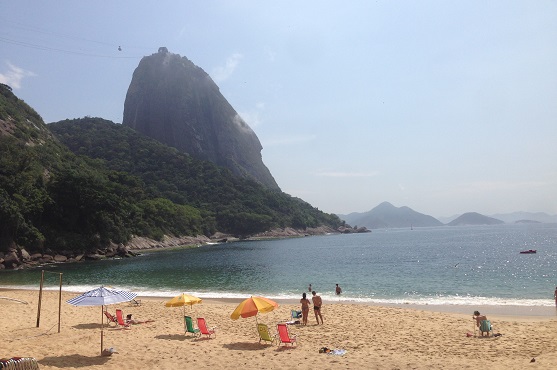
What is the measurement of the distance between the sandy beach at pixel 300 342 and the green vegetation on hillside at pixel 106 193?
150 ft

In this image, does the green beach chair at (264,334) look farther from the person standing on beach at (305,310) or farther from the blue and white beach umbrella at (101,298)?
the blue and white beach umbrella at (101,298)

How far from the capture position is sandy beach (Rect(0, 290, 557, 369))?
10516mm

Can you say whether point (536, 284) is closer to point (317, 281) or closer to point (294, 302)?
point (317, 281)

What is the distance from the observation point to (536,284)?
2934 centimetres

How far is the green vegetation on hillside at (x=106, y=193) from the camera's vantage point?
197ft

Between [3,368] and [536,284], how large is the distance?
32949 millimetres

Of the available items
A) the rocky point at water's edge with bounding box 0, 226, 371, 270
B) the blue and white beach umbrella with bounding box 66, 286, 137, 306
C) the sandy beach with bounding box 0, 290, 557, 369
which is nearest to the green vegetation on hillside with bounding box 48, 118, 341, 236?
the rocky point at water's edge with bounding box 0, 226, 371, 270

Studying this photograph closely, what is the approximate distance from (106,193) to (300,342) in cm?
6655

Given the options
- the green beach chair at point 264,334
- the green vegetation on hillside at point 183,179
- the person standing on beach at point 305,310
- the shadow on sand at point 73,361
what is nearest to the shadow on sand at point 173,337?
the green beach chair at point 264,334

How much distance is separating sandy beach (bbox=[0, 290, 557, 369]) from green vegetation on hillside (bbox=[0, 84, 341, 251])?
4568 centimetres

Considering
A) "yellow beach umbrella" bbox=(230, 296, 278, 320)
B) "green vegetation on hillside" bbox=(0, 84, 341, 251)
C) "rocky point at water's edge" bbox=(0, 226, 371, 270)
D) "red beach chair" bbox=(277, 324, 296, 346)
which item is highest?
"green vegetation on hillside" bbox=(0, 84, 341, 251)

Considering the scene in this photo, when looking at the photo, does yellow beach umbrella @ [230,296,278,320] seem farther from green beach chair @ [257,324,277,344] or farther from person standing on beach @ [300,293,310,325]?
person standing on beach @ [300,293,310,325]

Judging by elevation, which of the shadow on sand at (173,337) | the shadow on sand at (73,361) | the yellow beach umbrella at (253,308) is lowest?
the shadow on sand at (173,337)

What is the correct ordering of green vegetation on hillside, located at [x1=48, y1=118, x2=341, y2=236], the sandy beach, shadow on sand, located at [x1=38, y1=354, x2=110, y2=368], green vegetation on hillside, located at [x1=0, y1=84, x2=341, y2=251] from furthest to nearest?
green vegetation on hillside, located at [x1=48, y1=118, x2=341, y2=236], green vegetation on hillside, located at [x1=0, y1=84, x2=341, y2=251], the sandy beach, shadow on sand, located at [x1=38, y1=354, x2=110, y2=368]
